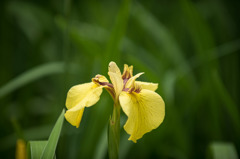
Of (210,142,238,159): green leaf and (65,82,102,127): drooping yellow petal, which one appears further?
(210,142,238,159): green leaf

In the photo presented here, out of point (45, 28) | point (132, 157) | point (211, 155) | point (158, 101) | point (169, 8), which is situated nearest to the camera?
point (158, 101)

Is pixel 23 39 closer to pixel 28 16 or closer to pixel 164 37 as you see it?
pixel 28 16

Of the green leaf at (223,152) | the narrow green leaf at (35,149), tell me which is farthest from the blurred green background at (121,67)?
the narrow green leaf at (35,149)

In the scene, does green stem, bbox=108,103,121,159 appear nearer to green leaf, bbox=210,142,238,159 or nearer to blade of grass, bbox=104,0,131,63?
green leaf, bbox=210,142,238,159

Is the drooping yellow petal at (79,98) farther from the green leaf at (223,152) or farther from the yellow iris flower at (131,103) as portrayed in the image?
the green leaf at (223,152)

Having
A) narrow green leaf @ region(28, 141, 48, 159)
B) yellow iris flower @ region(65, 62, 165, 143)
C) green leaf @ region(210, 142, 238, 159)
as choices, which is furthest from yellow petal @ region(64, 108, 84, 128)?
green leaf @ region(210, 142, 238, 159)

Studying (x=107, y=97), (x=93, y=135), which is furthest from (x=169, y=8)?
(x=93, y=135)
